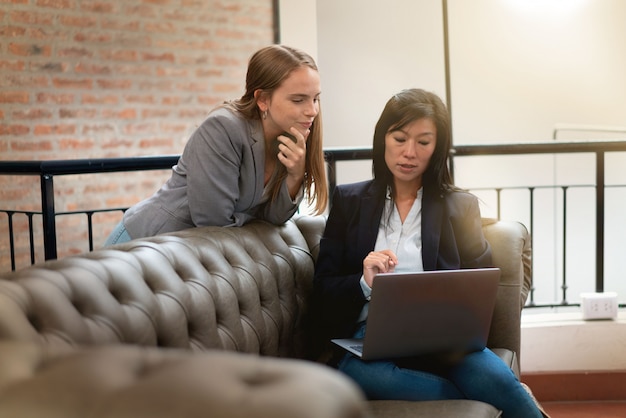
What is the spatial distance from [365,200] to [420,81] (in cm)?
286

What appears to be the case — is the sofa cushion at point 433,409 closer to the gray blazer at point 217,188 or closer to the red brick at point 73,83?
the gray blazer at point 217,188

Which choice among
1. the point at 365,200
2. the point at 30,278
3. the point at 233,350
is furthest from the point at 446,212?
the point at 30,278

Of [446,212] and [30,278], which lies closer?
[30,278]

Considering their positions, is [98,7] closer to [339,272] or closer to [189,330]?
[339,272]

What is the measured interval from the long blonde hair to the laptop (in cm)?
50

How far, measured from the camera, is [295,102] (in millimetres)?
2352

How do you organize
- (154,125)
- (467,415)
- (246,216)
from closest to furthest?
(467,415), (246,216), (154,125)

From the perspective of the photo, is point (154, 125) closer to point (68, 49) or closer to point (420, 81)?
point (68, 49)

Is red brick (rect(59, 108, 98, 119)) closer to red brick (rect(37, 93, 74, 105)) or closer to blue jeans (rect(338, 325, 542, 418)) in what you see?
red brick (rect(37, 93, 74, 105))

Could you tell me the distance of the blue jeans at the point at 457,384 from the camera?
213 cm

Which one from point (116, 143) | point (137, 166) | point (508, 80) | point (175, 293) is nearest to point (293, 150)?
point (175, 293)

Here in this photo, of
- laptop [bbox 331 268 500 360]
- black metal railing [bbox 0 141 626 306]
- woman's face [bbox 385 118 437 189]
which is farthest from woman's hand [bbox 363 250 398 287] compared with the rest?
black metal railing [bbox 0 141 626 306]

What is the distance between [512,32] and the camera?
506 cm

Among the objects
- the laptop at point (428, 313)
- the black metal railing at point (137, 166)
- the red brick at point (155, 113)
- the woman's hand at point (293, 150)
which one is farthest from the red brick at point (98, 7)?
the laptop at point (428, 313)
